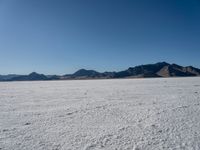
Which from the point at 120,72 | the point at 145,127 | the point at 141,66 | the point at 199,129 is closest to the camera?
the point at 199,129

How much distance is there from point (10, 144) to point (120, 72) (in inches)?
6925

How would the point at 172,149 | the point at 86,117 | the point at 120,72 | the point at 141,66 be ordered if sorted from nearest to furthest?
the point at 172,149 < the point at 86,117 < the point at 120,72 < the point at 141,66

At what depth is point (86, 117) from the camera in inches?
301

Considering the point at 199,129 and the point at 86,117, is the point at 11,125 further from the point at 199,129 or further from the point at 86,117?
the point at 199,129

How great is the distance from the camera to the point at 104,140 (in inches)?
Result: 199

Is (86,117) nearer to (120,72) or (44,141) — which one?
(44,141)

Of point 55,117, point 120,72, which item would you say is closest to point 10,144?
point 55,117

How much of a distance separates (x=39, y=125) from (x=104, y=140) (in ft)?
8.26

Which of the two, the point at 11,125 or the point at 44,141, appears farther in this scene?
the point at 11,125

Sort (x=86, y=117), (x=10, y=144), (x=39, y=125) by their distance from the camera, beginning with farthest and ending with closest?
(x=86, y=117) → (x=39, y=125) → (x=10, y=144)

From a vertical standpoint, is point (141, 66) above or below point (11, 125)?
above

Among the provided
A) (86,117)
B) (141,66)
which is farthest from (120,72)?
(86,117)

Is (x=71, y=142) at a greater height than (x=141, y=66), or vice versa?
(x=141, y=66)

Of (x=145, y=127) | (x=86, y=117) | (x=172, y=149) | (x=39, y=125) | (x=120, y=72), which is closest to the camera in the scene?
(x=172, y=149)
